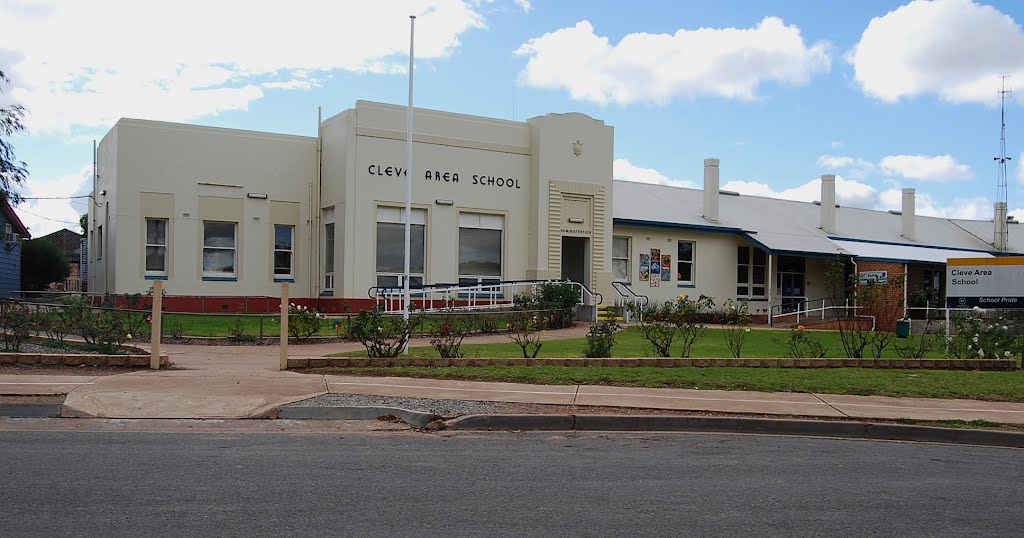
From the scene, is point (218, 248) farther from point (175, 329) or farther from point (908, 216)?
point (908, 216)

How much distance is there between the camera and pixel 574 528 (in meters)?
6.02

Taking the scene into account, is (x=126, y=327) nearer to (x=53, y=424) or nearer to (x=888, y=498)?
(x=53, y=424)

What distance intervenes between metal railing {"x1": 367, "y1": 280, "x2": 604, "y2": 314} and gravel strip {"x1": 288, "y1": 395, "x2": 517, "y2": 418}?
13678 millimetres

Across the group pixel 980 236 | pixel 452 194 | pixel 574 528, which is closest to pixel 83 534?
pixel 574 528

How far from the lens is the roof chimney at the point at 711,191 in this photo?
115ft

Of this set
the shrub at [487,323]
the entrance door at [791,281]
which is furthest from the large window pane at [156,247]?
the entrance door at [791,281]

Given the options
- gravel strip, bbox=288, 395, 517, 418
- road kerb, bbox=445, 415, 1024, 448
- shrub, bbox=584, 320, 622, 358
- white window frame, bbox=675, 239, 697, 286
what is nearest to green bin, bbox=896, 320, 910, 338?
white window frame, bbox=675, 239, 697, 286

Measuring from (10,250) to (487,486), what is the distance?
1477 inches

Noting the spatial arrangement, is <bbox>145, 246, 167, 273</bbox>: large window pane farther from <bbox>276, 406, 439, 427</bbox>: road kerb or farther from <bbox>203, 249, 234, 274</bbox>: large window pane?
<bbox>276, 406, 439, 427</bbox>: road kerb

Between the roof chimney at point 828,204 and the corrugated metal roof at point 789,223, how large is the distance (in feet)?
1.56

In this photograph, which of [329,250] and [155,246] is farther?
[329,250]

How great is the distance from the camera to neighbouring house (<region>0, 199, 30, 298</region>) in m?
36.9

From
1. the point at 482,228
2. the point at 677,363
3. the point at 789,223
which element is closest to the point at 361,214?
the point at 482,228

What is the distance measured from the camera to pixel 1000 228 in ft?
149
